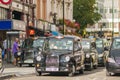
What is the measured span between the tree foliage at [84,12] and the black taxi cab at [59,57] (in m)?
68.4

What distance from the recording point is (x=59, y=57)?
2305 centimetres

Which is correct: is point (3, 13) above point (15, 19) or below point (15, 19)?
above

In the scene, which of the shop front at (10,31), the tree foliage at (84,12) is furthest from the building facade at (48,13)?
the tree foliage at (84,12)

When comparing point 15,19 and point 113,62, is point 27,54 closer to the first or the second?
point 113,62

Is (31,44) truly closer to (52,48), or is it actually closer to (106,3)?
(52,48)

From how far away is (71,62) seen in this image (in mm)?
23219

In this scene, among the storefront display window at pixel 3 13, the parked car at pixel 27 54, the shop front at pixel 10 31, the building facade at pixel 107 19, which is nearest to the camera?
the parked car at pixel 27 54

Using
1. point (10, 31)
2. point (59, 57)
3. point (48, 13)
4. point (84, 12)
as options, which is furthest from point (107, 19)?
point (59, 57)

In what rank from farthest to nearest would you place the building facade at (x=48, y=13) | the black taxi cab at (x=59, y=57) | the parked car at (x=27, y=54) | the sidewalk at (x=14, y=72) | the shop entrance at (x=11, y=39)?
1. the building facade at (x=48, y=13)
2. the shop entrance at (x=11, y=39)
3. the parked car at (x=27, y=54)
4. the sidewalk at (x=14, y=72)
5. the black taxi cab at (x=59, y=57)

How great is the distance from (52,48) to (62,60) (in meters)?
1.29

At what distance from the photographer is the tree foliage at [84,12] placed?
9335cm

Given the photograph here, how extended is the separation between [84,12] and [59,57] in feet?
234

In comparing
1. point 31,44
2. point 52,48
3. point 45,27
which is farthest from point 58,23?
point 52,48

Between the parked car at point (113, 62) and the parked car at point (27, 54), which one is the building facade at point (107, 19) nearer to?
the parked car at point (27, 54)
